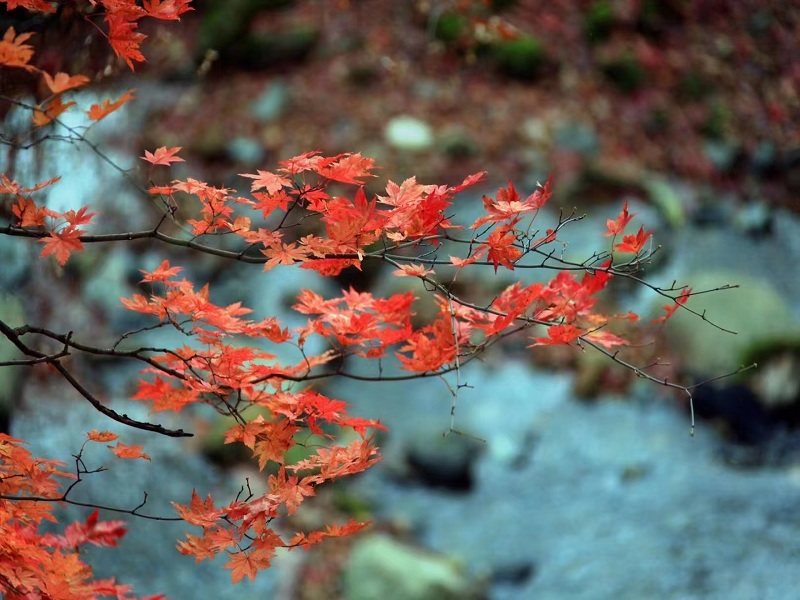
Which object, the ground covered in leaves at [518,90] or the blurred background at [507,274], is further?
the ground covered in leaves at [518,90]

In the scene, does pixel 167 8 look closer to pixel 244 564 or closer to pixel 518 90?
pixel 244 564

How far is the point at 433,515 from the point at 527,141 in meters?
4.66

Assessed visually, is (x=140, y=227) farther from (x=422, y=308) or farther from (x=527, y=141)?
(x=527, y=141)

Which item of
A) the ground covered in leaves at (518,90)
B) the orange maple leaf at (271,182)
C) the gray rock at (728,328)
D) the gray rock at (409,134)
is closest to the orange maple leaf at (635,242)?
the orange maple leaf at (271,182)

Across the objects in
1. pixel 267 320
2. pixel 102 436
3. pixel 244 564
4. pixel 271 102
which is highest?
pixel 267 320

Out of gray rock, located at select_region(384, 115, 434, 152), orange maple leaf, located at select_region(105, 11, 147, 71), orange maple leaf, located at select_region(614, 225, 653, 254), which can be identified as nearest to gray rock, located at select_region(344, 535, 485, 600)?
orange maple leaf, located at select_region(614, 225, 653, 254)

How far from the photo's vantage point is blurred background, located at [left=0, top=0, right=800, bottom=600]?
480 cm

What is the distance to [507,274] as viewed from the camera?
24.1ft

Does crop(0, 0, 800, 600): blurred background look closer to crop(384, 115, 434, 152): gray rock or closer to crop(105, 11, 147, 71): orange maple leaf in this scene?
crop(384, 115, 434, 152): gray rock

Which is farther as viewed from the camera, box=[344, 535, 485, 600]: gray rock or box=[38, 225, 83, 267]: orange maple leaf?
box=[344, 535, 485, 600]: gray rock

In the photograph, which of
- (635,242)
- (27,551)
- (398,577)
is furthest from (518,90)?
(27,551)

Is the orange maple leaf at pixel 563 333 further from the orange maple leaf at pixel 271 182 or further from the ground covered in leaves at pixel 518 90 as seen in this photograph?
the ground covered in leaves at pixel 518 90

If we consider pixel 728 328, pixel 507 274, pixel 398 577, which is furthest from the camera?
pixel 507 274

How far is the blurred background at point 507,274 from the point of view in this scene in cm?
480
